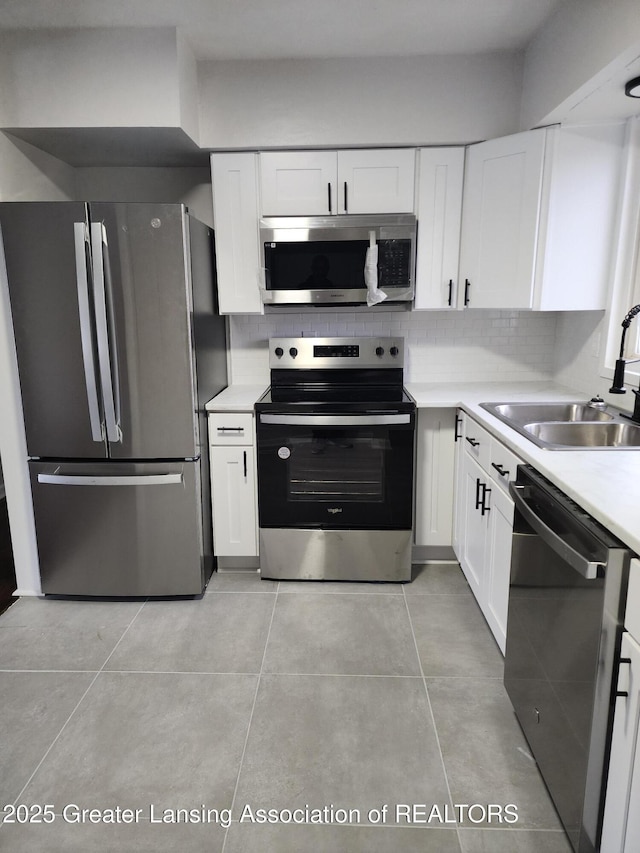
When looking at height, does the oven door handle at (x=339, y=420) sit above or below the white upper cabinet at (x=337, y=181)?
below

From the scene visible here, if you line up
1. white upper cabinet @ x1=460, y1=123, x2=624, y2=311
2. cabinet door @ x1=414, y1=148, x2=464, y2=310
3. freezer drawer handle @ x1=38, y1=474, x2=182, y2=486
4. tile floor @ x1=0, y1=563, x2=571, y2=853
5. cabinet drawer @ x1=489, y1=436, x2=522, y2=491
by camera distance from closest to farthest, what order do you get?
1. tile floor @ x1=0, y1=563, x2=571, y2=853
2. cabinet drawer @ x1=489, y1=436, x2=522, y2=491
3. white upper cabinet @ x1=460, y1=123, x2=624, y2=311
4. freezer drawer handle @ x1=38, y1=474, x2=182, y2=486
5. cabinet door @ x1=414, y1=148, x2=464, y2=310

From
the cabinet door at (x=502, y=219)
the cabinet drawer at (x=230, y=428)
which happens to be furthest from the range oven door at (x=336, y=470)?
the cabinet door at (x=502, y=219)

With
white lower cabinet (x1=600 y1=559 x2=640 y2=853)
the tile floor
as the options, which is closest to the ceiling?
white lower cabinet (x1=600 y1=559 x2=640 y2=853)

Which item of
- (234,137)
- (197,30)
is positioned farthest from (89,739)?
(197,30)

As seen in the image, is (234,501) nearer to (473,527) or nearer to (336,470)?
(336,470)

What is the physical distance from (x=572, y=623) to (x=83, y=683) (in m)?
1.78

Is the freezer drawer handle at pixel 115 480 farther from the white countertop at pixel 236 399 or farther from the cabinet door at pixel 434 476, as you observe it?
the cabinet door at pixel 434 476

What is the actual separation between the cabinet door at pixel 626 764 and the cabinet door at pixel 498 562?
2.53ft

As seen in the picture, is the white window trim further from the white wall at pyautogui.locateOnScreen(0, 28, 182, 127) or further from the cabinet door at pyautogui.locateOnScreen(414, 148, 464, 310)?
the white wall at pyautogui.locateOnScreen(0, 28, 182, 127)

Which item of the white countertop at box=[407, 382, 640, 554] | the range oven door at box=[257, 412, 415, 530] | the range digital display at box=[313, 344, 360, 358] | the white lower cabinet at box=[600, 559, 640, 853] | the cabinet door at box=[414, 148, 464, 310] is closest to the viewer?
the white lower cabinet at box=[600, 559, 640, 853]

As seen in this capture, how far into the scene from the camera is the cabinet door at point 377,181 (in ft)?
8.87

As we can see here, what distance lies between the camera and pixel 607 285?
2.49 meters

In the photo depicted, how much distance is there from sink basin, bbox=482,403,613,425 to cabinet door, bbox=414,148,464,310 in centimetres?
71

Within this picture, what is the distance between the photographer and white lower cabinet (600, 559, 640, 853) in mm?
1099
